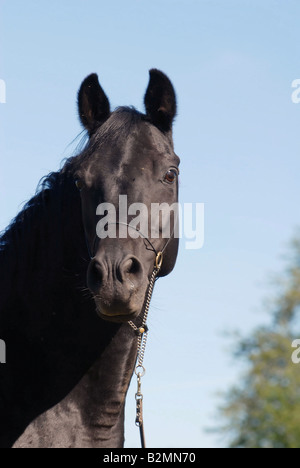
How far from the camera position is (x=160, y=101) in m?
5.52

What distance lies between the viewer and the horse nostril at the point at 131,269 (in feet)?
14.1

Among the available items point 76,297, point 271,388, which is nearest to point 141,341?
point 76,297

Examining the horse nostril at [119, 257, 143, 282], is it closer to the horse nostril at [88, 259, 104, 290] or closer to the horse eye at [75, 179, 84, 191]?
the horse nostril at [88, 259, 104, 290]

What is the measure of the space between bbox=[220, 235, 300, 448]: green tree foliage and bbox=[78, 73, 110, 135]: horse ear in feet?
72.1

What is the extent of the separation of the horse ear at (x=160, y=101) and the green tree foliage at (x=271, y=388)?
71.8ft

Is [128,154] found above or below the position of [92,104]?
below

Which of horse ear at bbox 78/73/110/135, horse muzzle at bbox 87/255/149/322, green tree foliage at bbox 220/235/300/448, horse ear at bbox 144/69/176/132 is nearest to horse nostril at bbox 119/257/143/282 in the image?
horse muzzle at bbox 87/255/149/322

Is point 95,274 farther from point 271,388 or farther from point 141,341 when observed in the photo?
point 271,388

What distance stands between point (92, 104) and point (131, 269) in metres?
1.75

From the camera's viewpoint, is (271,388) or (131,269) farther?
(271,388)

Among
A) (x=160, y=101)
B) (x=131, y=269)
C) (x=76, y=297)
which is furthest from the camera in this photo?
(x=160, y=101)

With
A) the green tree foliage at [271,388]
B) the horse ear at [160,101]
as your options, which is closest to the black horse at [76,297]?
the horse ear at [160,101]

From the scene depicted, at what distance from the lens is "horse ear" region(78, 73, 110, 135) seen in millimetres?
5543

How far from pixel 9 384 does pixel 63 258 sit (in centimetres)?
97
